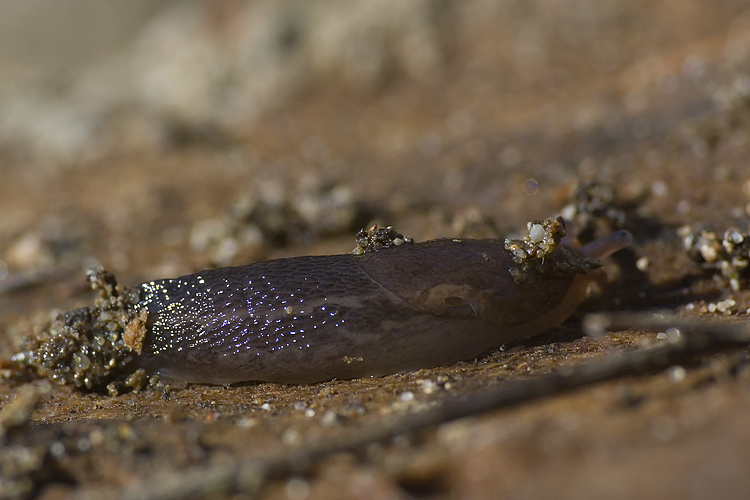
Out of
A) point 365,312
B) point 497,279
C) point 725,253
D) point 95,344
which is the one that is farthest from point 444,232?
A: point 95,344

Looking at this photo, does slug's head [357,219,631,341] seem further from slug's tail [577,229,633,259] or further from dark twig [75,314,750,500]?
dark twig [75,314,750,500]

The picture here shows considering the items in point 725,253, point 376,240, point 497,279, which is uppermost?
point 376,240

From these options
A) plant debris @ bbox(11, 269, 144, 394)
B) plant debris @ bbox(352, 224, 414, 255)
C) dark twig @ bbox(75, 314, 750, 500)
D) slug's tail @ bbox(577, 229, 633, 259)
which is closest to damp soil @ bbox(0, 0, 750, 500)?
dark twig @ bbox(75, 314, 750, 500)

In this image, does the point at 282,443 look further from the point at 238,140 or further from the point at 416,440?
the point at 238,140

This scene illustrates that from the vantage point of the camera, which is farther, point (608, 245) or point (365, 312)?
point (608, 245)

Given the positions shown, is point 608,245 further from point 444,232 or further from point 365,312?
point 365,312

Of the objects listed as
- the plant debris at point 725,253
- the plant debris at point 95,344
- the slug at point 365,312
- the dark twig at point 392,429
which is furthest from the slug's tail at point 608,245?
the plant debris at point 95,344
